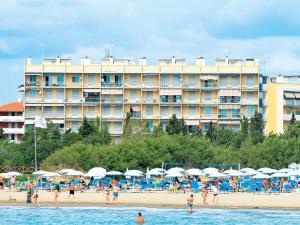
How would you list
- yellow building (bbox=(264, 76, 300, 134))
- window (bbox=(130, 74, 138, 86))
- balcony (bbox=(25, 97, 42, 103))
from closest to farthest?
window (bbox=(130, 74, 138, 86)) → balcony (bbox=(25, 97, 42, 103)) → yellow building (bbox=(264, 76, 300, 134))

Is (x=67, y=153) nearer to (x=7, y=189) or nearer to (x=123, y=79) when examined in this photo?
(x=7, y=189)

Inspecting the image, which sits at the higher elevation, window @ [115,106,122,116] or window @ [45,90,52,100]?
window @ [45,90,52,100]

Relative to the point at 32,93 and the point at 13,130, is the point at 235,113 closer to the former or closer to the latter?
the point at 32,93

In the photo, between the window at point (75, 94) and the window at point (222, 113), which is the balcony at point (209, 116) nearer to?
the window at point (222, 113)

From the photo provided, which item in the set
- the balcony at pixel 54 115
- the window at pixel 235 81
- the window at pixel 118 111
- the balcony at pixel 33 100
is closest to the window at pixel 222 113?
the window at pixel 235 81

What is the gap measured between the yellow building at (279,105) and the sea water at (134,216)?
64513mm

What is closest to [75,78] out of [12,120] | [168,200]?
[12,120]

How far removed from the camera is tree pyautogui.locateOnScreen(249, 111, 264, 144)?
100562mm

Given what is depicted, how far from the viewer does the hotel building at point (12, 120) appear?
13612cm

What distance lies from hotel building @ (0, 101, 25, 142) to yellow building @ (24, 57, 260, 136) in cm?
1491

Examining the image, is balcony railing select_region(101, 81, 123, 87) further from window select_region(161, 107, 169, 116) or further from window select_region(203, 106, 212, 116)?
window select_region(203, 106, 212, 116)

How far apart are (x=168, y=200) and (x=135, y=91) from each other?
56.1 metres

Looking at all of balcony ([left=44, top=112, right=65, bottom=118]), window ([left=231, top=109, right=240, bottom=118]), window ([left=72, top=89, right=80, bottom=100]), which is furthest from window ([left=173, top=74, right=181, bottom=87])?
balcony ([left=44, top=112, right=65, bottom=118])

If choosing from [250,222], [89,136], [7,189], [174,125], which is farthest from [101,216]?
[174,125]
